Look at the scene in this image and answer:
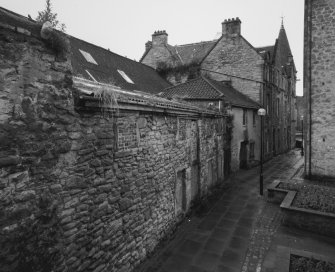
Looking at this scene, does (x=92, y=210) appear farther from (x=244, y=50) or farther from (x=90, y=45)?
(x=244, y=50)

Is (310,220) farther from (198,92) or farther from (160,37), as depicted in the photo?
(160,37)

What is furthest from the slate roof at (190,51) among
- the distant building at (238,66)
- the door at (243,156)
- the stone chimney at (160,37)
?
the door at (243,156)

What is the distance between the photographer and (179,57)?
84.1ft

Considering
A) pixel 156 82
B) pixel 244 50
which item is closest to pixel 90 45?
pixel 156 82

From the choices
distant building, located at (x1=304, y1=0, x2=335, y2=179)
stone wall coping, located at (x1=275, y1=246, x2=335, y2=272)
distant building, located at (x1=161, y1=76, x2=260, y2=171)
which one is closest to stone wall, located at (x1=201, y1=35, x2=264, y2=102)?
distant building, located at (x1=161, y1=76, x2=260, y2=171)

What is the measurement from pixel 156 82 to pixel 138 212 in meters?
16.5

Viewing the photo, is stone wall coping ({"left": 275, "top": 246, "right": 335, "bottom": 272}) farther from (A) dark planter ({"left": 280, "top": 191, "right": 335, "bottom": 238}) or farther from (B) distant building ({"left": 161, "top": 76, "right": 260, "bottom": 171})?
(B) distant building ({"left": 161, "top": 76, "right": 260, "bottom": 171})

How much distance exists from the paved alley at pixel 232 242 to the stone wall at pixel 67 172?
78cm

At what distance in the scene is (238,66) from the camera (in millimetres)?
22281

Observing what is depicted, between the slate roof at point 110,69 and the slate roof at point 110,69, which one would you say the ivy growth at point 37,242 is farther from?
the slate roof at point 110,69

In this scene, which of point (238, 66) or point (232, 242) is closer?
point (232, 242)

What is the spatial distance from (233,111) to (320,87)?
17.1 feet

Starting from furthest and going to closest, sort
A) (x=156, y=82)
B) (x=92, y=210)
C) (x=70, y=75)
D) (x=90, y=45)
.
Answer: (x=156, y=82), (x=90, y=45), (x=92, y=210), (x=70, y=75)

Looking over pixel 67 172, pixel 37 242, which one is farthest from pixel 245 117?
pixel 37 242
